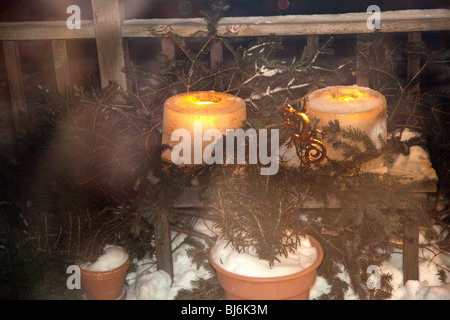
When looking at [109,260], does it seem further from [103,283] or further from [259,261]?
[259,261]

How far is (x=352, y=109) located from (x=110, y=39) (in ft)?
5.23

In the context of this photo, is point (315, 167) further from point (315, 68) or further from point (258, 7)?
point (258, 7)

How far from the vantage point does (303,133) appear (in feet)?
7.97

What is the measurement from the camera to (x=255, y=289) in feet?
7.79

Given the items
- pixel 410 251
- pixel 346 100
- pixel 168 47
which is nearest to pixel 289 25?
pixel 168 47

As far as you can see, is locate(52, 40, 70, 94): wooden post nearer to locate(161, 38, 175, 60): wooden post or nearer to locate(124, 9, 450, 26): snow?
locate(124, 9, 450, 26): snow

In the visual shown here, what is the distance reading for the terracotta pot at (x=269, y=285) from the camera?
2.35 meters

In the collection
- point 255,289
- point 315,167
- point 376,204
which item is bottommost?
point 255,289

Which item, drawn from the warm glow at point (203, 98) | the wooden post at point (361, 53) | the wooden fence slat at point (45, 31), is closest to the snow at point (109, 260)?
the warm glow at point (203, 98)

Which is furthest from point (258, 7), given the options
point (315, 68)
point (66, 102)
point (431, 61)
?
point (66, 102)

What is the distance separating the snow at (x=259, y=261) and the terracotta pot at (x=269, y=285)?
0.02 metres
